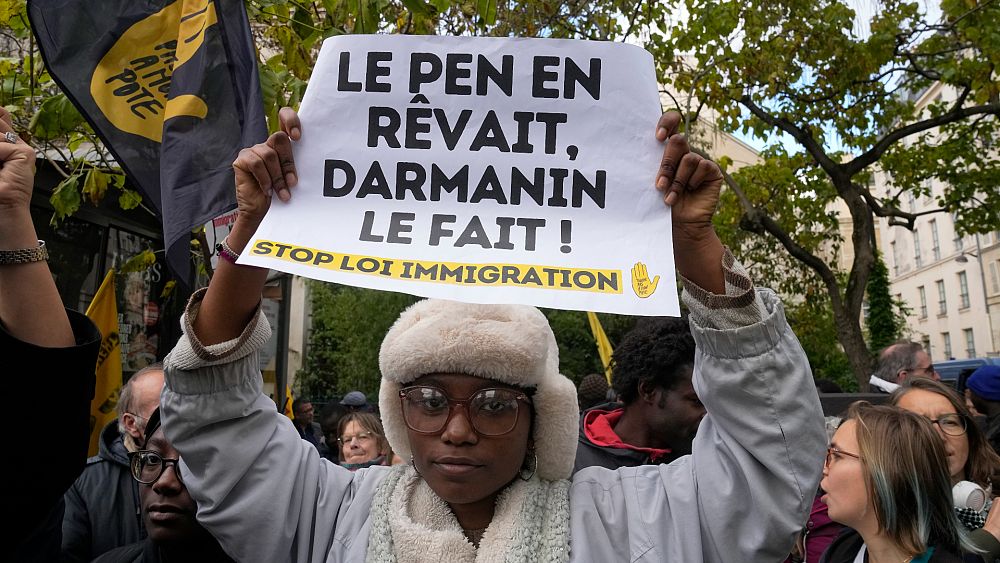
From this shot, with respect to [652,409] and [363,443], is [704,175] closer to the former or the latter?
[652,409]

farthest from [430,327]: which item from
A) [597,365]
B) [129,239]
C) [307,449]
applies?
[597,365]

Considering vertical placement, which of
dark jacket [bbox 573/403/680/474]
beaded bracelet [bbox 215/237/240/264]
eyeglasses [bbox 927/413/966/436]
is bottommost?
dark jacket [bbox 573/403/680/474]

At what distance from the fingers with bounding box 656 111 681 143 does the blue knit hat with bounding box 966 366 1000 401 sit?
4589mm

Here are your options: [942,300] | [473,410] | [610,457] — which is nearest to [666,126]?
[473,410]

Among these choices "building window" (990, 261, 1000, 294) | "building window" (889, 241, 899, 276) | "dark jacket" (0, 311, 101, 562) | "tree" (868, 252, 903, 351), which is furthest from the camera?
"building window" (889, 241, 899, 276)

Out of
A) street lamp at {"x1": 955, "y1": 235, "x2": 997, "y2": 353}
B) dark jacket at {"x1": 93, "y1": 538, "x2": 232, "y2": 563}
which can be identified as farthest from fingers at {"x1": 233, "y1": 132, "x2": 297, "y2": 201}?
street lamp at {"x1": 955, "y1": 235, "x2": 997, "y2": 353}

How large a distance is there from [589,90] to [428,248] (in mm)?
542

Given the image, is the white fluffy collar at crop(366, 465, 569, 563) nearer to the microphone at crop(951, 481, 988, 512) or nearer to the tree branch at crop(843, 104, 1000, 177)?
the microphone at crop(951, 481, 988, 512)

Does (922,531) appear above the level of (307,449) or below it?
below

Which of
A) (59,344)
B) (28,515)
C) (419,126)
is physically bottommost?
(28,515)

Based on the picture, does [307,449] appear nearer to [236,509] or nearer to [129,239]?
[236,509]

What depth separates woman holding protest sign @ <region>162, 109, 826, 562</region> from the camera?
1.74 metres

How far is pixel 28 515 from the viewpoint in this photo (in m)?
1.68

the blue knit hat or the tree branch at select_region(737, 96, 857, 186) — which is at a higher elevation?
the tree branch at select_region(737, 96, 857, 186)
